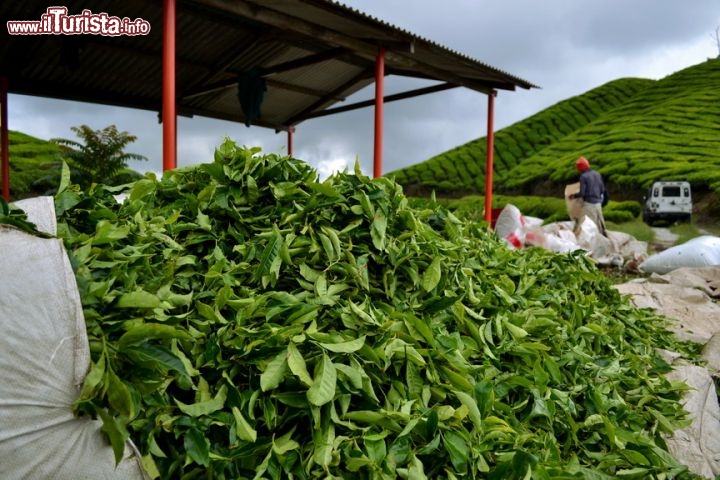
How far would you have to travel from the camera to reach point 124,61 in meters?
5.82

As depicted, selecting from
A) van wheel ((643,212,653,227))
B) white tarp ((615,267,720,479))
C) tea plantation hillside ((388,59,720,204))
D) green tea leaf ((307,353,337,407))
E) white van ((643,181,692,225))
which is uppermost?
tea plantation hillside ((388,59,720,204))

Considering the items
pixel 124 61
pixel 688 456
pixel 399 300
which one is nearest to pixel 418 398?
pixel 399 300

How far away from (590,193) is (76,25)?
19.7 ft

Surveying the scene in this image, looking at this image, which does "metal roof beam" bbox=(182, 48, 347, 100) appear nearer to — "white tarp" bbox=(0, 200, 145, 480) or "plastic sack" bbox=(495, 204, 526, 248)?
"plastic sack" bbox=(495, 204, 526, 248)

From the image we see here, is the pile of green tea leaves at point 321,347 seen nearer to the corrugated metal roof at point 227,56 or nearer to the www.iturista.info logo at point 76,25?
the corrugated metal roof at point 227,56

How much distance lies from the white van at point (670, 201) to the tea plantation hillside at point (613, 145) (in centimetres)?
180

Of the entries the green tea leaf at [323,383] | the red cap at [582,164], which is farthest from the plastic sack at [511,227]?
the green tea leaf at [323,383]

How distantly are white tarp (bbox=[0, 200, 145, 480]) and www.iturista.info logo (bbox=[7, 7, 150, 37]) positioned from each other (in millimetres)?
4480

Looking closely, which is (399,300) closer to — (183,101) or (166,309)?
(166,309)

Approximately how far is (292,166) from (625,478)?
4.20 feet

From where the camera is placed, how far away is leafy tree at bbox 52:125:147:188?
23.5ft

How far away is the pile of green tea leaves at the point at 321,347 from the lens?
3.62 ft

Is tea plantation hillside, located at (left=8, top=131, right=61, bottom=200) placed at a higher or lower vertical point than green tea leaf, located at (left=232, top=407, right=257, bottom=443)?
higher

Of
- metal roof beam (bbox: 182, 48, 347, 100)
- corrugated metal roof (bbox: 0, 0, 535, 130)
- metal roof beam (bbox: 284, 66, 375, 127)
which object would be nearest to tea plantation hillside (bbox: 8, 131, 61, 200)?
corrugated metal roof (bbox: 0, 0, 535, 130)
